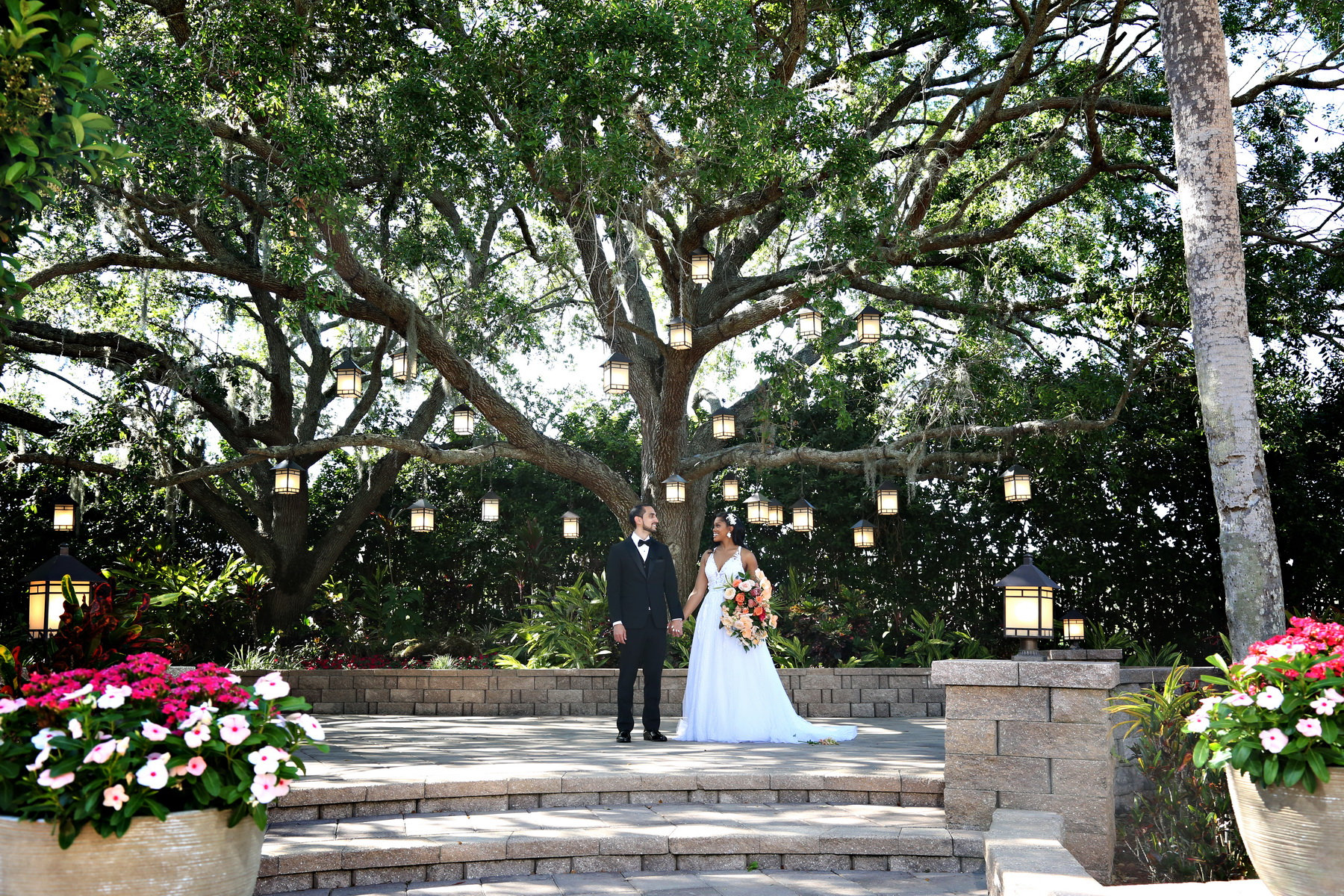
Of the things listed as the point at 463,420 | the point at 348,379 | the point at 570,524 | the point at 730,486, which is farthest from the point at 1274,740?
the point at 570,524

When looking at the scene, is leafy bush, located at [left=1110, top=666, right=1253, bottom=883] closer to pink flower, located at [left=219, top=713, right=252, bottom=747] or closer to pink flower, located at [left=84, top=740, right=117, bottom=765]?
pink flower, located at [left=219, top=713, right=252, bottom=747]

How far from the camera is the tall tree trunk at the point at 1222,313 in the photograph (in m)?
6.20

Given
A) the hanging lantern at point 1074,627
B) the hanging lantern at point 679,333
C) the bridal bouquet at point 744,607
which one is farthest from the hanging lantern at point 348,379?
the hanging lantern at point 1074,627

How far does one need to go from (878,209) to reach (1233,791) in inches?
285

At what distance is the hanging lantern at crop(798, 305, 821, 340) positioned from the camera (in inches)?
384

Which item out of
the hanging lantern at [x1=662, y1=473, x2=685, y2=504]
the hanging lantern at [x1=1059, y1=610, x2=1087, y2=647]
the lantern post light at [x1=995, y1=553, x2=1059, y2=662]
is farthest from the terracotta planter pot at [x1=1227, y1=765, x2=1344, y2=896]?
the hanging lantern at [x1=1059, y1=610, x2=1087, y2=647]

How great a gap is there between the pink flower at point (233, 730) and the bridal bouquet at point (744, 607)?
4.97 meters

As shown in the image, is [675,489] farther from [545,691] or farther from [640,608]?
[640,608]

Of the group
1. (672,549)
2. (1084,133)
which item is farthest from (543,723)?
(1084,133)

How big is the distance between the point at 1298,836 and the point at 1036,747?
1430 millimetres

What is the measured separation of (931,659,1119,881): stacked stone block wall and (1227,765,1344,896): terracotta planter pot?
1.12 m

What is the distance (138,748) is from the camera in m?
2.84

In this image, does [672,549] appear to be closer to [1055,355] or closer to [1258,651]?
[1055,355]

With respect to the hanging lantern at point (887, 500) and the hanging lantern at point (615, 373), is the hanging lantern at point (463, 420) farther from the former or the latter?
the hanging lantern at point (887, 500)
